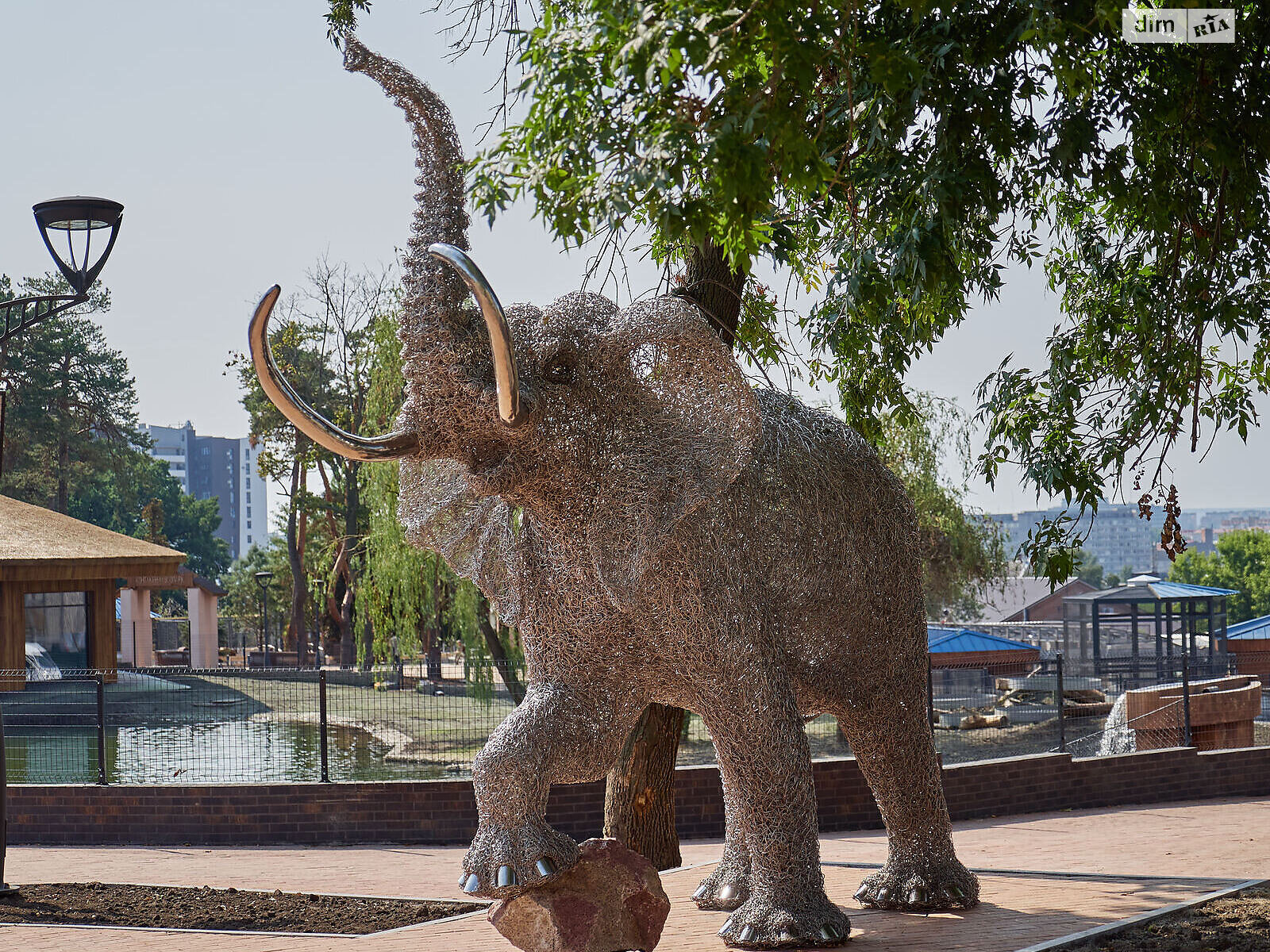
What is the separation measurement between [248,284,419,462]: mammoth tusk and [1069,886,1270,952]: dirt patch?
11.9ft

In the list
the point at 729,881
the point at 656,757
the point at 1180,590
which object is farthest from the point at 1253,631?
the point at 729,881

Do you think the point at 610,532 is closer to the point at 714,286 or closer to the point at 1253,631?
the point at 714,286

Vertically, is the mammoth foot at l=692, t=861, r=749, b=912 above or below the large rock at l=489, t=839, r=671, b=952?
below

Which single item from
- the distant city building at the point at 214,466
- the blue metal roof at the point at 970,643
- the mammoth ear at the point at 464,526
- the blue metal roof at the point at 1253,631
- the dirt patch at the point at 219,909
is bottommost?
the blue metal roof at the point at 1253,631

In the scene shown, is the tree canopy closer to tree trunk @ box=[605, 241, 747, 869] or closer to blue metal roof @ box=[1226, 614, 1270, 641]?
tree trunk @ box=[605, 241, 747, 869]

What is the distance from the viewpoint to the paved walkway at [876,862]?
6359 millimetres

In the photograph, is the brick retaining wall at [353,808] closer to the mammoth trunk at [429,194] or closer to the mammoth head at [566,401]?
the mammoth head at [566,401]

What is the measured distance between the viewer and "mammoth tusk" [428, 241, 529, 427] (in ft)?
15.8

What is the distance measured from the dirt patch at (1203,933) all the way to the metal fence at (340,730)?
4780 mm

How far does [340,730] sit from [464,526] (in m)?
13.4

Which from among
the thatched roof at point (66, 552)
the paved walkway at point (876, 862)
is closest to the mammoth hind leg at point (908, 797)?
the paved walkway at point (876, 862)

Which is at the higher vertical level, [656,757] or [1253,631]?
[656,757]

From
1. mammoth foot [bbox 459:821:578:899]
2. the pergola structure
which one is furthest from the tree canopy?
the pergola structure

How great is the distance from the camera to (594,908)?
5.46m
